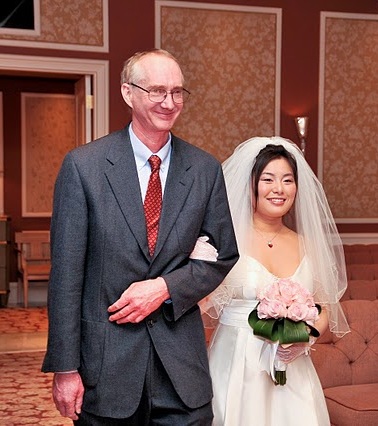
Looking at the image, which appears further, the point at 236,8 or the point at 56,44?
the point at 236,8

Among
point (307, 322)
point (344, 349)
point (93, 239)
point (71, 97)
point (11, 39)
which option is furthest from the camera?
point (71, 97)

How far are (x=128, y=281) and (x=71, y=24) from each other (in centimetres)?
534

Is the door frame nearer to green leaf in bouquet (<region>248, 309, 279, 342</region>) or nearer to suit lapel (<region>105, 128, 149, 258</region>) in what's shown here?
green leaf in bouquet (<region>248, 309, 279, 342</region>)

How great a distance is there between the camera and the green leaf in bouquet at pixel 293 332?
8.16 ft

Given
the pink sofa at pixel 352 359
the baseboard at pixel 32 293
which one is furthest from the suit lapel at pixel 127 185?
the baseboard at pixel 32 293

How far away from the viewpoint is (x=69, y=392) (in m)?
2.00

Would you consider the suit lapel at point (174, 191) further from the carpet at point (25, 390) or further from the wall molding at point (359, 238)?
the wall molding at point (359, 238)

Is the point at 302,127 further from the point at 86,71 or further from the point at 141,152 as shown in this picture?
the point at 141,152

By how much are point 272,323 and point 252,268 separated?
316 millimetres

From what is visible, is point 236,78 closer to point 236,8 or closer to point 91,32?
point 236,8

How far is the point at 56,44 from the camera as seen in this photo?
6809mm

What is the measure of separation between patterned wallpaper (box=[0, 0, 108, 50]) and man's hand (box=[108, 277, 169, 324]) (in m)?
5.24

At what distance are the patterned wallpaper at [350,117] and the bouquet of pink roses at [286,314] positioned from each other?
5477mm

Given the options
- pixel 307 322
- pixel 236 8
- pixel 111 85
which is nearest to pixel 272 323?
pixel 307 322
